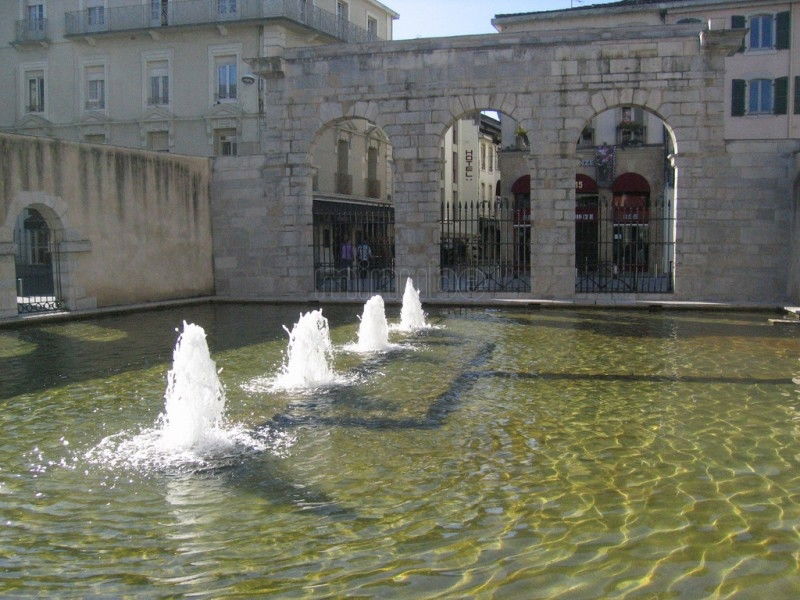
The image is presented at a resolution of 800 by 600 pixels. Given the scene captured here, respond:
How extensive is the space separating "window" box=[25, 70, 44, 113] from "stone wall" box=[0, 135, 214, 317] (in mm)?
17531

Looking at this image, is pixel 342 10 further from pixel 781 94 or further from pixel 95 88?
pixel 781 94

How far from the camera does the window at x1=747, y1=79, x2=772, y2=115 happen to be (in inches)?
1040

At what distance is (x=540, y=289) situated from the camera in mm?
18562

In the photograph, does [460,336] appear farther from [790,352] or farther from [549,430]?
[549,430]

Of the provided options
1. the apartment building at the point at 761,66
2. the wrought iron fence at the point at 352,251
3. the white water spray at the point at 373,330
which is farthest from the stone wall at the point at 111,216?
the apartment building at the point at 761,66

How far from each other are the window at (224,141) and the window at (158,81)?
2.61 m

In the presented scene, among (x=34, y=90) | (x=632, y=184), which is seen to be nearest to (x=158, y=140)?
(x=34, y=90)

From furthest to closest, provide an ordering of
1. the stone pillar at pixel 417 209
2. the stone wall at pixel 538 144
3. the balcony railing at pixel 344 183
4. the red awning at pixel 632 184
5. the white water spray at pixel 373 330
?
the balcony railing at pixel 344 183
the red awning at pixel 632 184
the stone pillar at pixel 417 209
the stone wall at pixel 538 144
the white water spray at pixel 373 330

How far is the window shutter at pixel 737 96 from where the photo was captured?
1046 inches

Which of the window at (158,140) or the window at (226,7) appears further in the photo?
the window at (158,140)

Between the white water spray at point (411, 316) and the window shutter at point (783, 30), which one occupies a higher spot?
the window shutter at point (783, 30)

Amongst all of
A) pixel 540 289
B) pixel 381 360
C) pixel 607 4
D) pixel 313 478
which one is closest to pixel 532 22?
pixel 607 4

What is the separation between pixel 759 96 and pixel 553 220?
12.4 metres

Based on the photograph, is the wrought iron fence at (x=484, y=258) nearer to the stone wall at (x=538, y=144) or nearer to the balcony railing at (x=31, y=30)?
the stone wall at (x=538, y=144)
